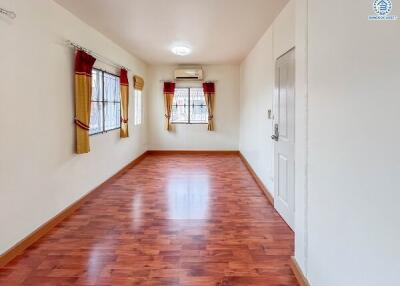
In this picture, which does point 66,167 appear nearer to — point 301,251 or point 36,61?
point 36,61

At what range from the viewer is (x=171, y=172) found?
681 cm

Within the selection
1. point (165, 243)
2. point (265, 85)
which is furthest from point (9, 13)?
point (265, 85)

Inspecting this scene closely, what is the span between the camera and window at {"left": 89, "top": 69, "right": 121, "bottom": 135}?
202 inches

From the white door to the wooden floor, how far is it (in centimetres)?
24

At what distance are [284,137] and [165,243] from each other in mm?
1820

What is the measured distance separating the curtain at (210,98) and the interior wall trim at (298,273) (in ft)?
22.3

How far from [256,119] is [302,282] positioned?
12.9 feet

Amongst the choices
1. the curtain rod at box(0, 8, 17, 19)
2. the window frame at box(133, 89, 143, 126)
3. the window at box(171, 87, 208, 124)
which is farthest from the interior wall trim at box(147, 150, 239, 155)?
the curtain rod at box(0, 8, 17, 19)

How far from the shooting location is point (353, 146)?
159 cm

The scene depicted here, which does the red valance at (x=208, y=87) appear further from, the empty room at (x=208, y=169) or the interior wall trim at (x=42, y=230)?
the interior wall trim at (x=42, y=230)

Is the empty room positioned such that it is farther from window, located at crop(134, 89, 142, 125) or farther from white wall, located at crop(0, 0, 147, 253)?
window, located at crop(134, 89, 142, 125)

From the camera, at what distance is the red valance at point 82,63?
418 centimetres

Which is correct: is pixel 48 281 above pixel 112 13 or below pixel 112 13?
below

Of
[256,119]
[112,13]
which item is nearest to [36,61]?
[112,13]
